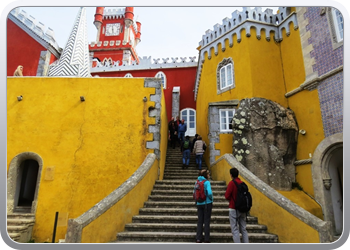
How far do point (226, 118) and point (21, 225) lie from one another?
7.82 meters

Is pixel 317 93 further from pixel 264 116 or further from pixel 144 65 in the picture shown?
pixel 144 65

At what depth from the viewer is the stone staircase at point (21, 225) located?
606cm

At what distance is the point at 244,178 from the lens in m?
6.25

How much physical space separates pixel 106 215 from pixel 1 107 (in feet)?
8.40

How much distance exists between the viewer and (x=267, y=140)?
920cm

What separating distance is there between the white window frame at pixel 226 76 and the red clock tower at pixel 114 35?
17.5 metres

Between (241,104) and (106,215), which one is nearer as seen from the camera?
(106,215)

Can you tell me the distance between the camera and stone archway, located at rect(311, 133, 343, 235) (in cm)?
757

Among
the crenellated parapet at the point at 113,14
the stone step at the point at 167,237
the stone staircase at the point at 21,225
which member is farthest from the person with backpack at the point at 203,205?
the crenellated parapet at the point at 113,14

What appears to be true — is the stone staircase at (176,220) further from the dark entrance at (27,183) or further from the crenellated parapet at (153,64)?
the crenellated parapet at (153,64)

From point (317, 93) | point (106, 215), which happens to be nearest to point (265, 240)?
point (106, 215)

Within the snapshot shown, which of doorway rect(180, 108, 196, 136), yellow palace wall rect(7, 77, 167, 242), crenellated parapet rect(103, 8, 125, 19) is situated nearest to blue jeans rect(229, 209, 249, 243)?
yellow palace wall rect(7, 77, 167, 242)

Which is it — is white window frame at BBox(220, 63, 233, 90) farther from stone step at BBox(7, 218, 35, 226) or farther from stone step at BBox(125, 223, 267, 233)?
stone step at BBox(7, 218, 35, 226)

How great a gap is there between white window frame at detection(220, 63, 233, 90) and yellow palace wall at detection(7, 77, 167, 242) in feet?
15.2
